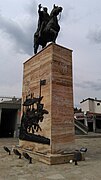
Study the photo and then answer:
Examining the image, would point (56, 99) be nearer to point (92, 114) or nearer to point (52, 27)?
point (52, 27)

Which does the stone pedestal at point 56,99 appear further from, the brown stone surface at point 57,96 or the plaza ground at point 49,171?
the plaza ground at point 49,171

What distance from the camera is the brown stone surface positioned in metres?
7.39

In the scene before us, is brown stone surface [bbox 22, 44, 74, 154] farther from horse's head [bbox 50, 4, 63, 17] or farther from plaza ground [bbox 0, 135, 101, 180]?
horse's head [bbox 50, 4, 63, 17]

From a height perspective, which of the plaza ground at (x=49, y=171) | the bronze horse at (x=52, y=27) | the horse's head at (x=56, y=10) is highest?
the horse's head at (x=56, y=10)

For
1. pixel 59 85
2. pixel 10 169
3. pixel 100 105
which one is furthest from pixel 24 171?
pixel 100 105

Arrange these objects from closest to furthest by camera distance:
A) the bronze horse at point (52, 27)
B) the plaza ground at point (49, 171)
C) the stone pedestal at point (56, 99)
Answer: the plaza ground at point (49, 171)
the stone pedestal at point (56, 99)
the bronze horse at point (52, 27)

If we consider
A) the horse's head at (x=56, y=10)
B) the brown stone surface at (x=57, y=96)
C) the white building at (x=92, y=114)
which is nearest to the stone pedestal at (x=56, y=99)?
the brown stone surface at (x=57, y=96)

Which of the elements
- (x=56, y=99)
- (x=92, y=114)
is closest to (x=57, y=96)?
(x=56, y=99)

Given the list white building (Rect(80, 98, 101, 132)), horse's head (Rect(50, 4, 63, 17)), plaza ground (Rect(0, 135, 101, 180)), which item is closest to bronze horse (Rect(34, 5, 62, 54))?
horse's head (Rect(50, 4, 63, 17))

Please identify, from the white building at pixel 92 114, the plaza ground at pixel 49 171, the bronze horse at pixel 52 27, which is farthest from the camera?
the white building at pixel 92 114

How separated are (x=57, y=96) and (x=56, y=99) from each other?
0.13 meters

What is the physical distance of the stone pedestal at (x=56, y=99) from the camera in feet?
24.2

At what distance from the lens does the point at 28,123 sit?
30.2 feet

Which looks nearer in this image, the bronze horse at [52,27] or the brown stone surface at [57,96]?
the brown stone surface at [57,96]
